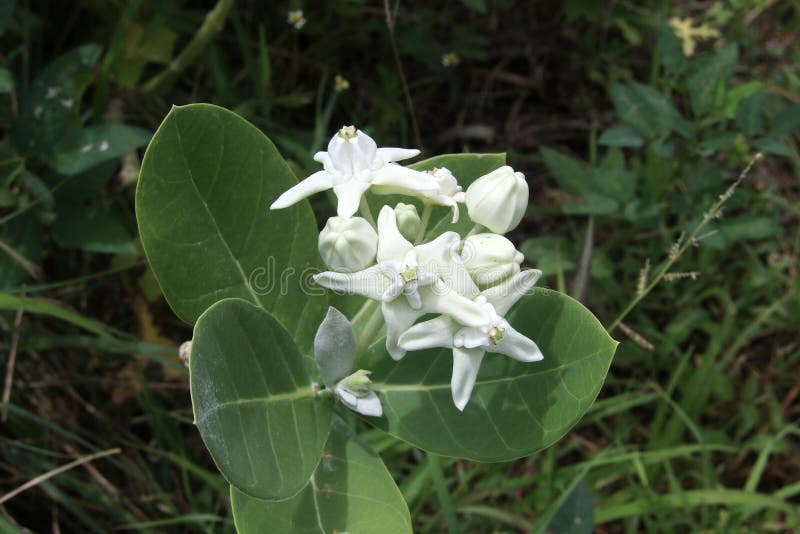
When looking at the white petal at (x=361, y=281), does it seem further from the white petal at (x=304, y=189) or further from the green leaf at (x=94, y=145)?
the green leaf at (x=94, y=145)

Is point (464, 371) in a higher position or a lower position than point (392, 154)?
lower

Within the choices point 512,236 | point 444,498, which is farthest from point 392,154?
point 512,236

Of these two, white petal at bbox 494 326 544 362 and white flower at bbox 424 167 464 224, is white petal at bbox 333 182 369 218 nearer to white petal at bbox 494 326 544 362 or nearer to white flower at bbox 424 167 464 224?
white flower at bbox 424 167 464 224

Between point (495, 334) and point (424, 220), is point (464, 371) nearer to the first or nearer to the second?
point (495, 334)

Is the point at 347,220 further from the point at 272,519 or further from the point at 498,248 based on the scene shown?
the point at 272,519

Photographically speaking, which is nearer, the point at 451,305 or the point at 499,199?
the point at 451,305

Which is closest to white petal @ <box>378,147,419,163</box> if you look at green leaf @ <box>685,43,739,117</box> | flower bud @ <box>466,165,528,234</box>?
flower bud @ <box>466,165,528,234</box>

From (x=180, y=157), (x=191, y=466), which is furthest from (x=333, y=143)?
(x=191, y=466)
